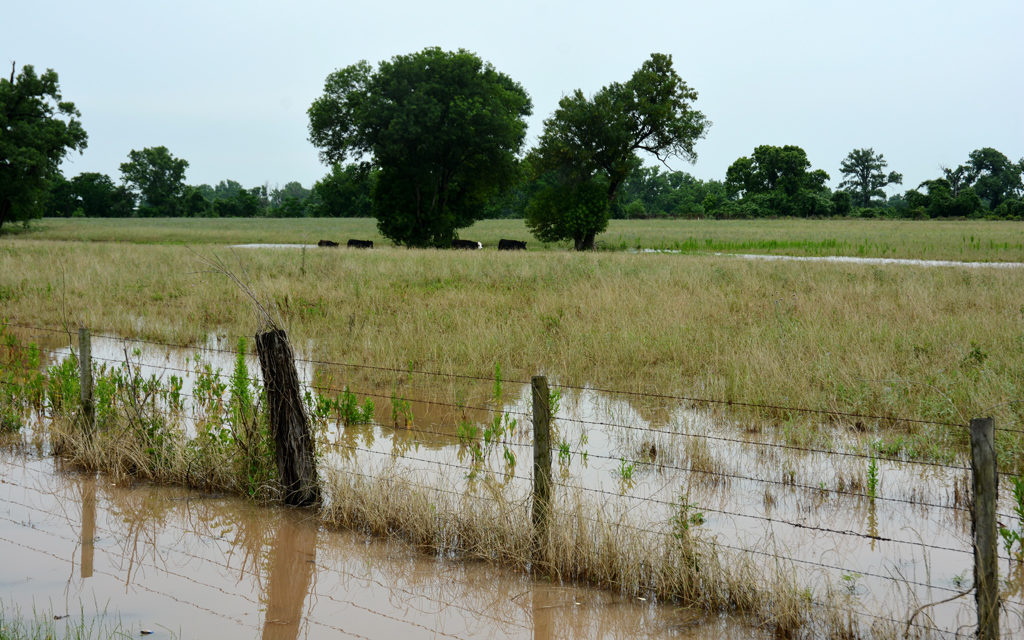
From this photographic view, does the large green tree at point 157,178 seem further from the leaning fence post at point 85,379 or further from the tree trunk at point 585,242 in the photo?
the leaning fence post at point 85,379

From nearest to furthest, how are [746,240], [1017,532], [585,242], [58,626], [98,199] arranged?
[58,626]
[1017,532]
[585,242]
[746,240]
[98,199]

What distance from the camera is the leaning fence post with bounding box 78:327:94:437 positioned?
8016 millimetres

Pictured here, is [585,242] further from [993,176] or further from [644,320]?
[993,176]

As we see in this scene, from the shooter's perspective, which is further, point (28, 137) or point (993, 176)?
point (993, 176)

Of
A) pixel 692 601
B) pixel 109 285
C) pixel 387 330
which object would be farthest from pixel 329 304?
pixel 692 601

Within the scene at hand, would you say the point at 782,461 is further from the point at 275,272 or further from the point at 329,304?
the point at 275,272

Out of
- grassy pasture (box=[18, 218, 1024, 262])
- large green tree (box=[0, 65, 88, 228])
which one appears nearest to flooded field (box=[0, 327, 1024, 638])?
grassy pasture (box=[18, 218, 1024, 262])

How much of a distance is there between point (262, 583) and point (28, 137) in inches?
2165

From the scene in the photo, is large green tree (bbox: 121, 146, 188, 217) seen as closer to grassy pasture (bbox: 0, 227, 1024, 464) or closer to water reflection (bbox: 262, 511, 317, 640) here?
grassy pasture (bbox: 0, 227, 1024, 464)

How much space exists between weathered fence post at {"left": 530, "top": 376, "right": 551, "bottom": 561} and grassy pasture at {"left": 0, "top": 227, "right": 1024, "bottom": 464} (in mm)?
2564

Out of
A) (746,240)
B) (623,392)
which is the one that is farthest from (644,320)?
(746,240)

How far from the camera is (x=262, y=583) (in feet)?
18.7

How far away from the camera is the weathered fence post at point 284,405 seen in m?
6.73

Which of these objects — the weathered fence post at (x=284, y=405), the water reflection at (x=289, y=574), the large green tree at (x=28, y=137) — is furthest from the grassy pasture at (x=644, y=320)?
the large green tree at (x=28, y=137)
